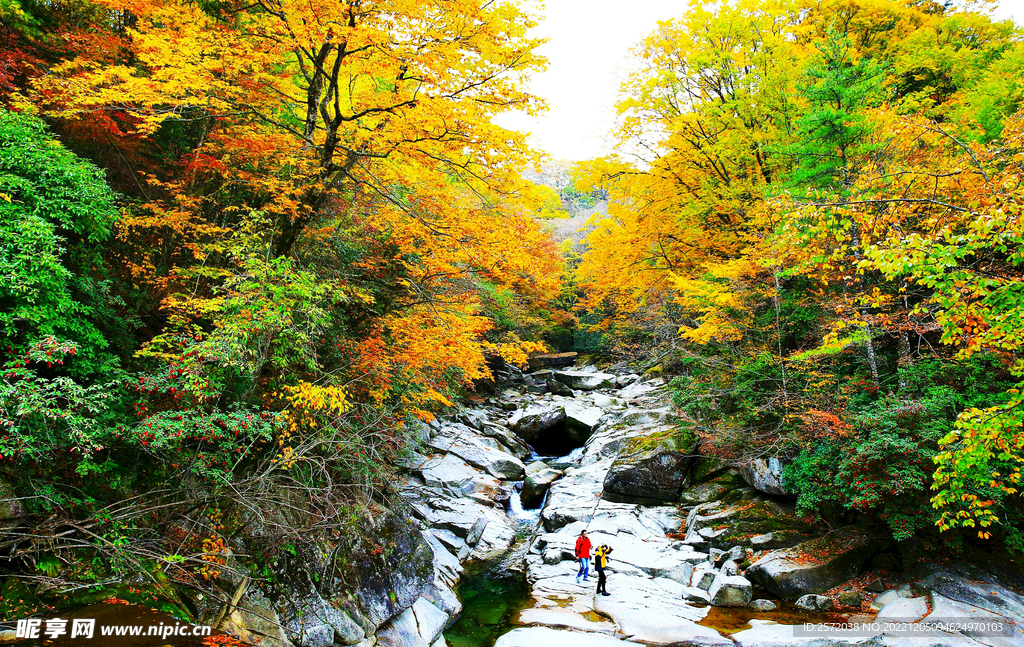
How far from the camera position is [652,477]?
13.0 metres

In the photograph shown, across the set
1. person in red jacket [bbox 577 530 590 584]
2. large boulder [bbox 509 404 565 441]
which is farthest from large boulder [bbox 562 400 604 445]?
person in red jacket [bbox 577 530 590 584]

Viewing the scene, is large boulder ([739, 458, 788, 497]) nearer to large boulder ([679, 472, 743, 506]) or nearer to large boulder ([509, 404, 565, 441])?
large boulder ([679, 472, 743, 506])

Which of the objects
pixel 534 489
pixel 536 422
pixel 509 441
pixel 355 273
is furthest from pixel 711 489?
pixel 355 273

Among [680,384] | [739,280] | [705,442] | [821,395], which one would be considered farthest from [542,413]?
[821,395]

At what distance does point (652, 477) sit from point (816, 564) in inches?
196

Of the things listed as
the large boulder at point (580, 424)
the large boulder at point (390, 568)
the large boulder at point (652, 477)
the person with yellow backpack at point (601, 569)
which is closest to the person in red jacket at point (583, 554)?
the person with yellow backpack at point (601, 569)

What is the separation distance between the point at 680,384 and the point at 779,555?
5.59 m

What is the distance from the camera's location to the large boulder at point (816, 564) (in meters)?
8.06

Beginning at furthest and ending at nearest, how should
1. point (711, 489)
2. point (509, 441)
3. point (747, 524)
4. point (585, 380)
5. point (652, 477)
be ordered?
point (585, 380)
point (509, 441)
point (652, 477)
point (711, 489)
point (747, 524)

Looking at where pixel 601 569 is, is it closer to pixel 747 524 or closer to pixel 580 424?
pixel 747 524

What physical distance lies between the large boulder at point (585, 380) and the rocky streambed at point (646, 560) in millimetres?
9038

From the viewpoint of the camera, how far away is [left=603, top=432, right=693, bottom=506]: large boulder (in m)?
13.0

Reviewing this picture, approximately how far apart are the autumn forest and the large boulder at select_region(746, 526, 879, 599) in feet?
1.69

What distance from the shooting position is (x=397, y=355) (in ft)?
29.8
